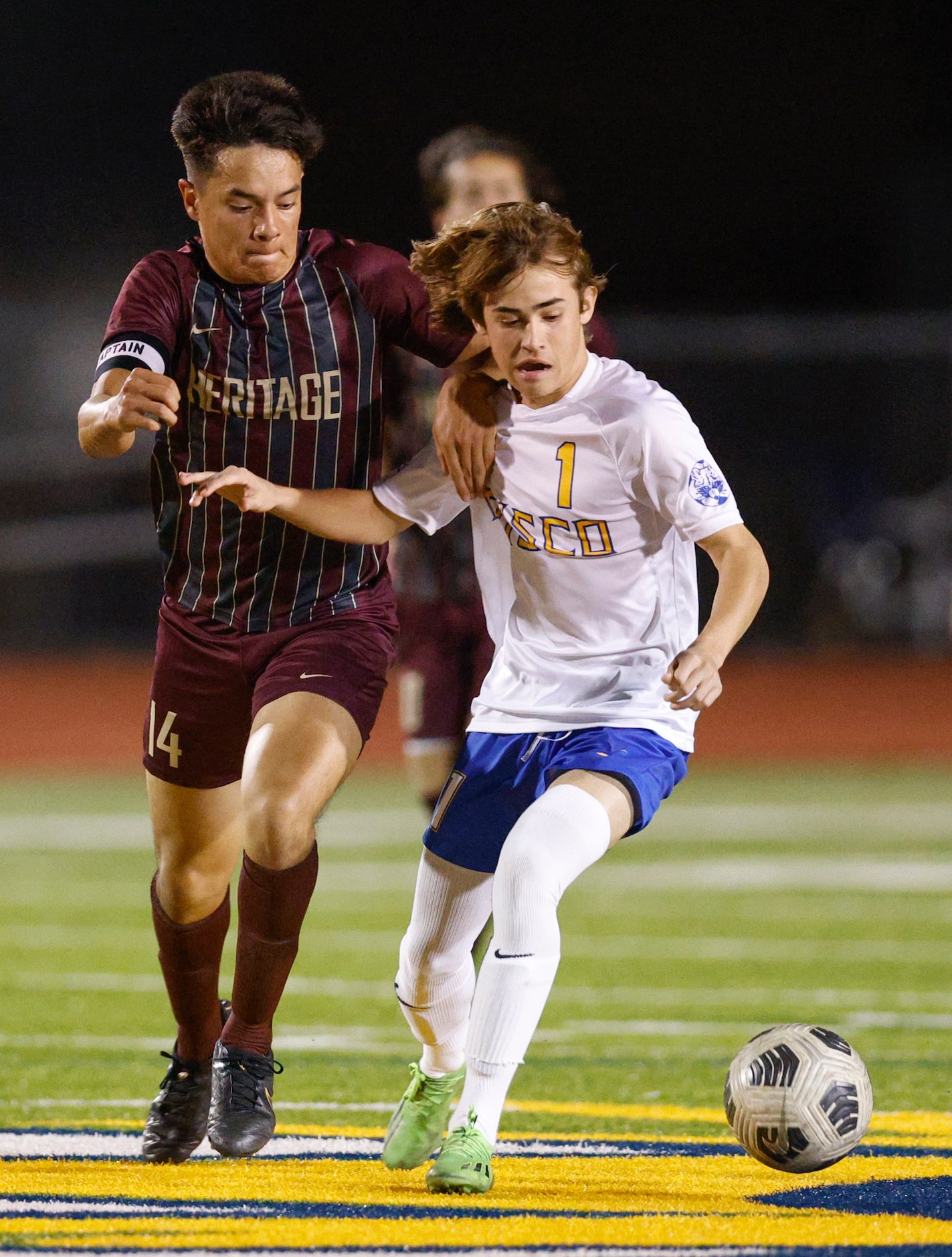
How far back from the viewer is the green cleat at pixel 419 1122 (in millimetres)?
→ 3867

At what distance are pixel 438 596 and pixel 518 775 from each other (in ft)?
5.02

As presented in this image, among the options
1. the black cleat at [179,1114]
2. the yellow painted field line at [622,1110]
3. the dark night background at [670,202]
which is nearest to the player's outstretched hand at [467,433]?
the black cleat at [179,1114]

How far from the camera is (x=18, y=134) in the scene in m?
20.8

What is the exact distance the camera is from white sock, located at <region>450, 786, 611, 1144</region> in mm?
3465

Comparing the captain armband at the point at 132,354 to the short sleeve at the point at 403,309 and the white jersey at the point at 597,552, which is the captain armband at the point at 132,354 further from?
the white jersey at the point at 597,552

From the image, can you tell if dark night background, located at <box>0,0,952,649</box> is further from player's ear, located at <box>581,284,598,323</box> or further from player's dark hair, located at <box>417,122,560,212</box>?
player's ear, located at <box>581,284,598,323</box>

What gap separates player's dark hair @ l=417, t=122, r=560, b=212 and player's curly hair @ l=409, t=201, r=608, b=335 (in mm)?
939

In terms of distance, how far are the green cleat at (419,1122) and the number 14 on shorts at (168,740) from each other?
2.83 feet

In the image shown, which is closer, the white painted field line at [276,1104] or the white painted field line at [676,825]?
the white painted field line at [276,1104]

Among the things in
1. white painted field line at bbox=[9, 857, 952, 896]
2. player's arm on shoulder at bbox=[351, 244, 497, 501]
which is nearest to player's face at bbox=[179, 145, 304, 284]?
player's arm on shoulder at bbox=[351, 244, 497, 501]

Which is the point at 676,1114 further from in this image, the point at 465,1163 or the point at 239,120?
the point at 239,120

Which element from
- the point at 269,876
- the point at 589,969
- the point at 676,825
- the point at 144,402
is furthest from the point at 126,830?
the point at 144,402

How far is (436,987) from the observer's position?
3969 millimetres

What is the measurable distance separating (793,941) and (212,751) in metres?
4.52
